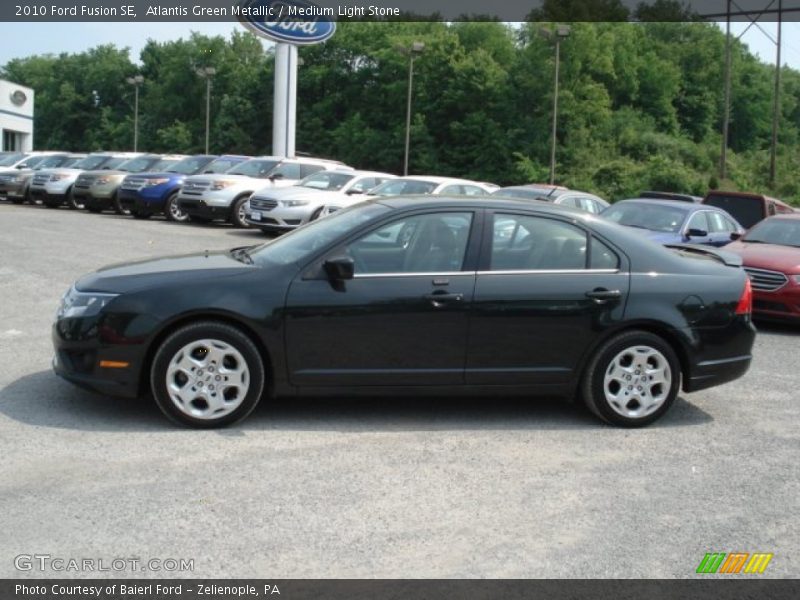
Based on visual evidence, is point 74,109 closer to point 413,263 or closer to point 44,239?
point 44,239

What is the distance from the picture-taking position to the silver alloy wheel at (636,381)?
6578 millimetres

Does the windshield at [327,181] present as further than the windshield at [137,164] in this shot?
No

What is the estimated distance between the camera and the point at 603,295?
652 centimetres

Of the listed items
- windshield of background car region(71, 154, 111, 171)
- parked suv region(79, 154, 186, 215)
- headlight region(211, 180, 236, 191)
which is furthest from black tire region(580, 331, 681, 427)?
windshield of background car region(71, 154, 111, 171)

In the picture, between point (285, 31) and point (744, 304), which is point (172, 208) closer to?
point (285, 31)

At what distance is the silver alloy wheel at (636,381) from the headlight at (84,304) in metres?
3.32

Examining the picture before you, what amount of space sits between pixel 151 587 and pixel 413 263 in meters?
3.06

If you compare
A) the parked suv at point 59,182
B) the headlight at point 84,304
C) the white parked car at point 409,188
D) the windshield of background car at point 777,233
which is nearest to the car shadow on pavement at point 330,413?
the headlight at point 84,304

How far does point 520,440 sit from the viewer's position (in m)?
6.22

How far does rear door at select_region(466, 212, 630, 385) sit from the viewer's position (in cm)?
639

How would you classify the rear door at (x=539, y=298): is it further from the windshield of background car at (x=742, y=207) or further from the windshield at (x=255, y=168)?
the windshield at (x=255, y=168)

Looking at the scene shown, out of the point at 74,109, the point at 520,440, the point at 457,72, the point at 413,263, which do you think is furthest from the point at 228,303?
the point at 74,109

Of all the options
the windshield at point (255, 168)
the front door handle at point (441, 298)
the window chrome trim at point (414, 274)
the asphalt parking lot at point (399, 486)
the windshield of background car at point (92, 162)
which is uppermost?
the windshield of background car at point (92, 162)

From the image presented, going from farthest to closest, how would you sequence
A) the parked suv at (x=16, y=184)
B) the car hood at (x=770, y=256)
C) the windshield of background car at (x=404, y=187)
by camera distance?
the parked suv at (x=16, y=184), the windshield of background car at (x=404, y=187), the car hood at (x=770, y=256)
